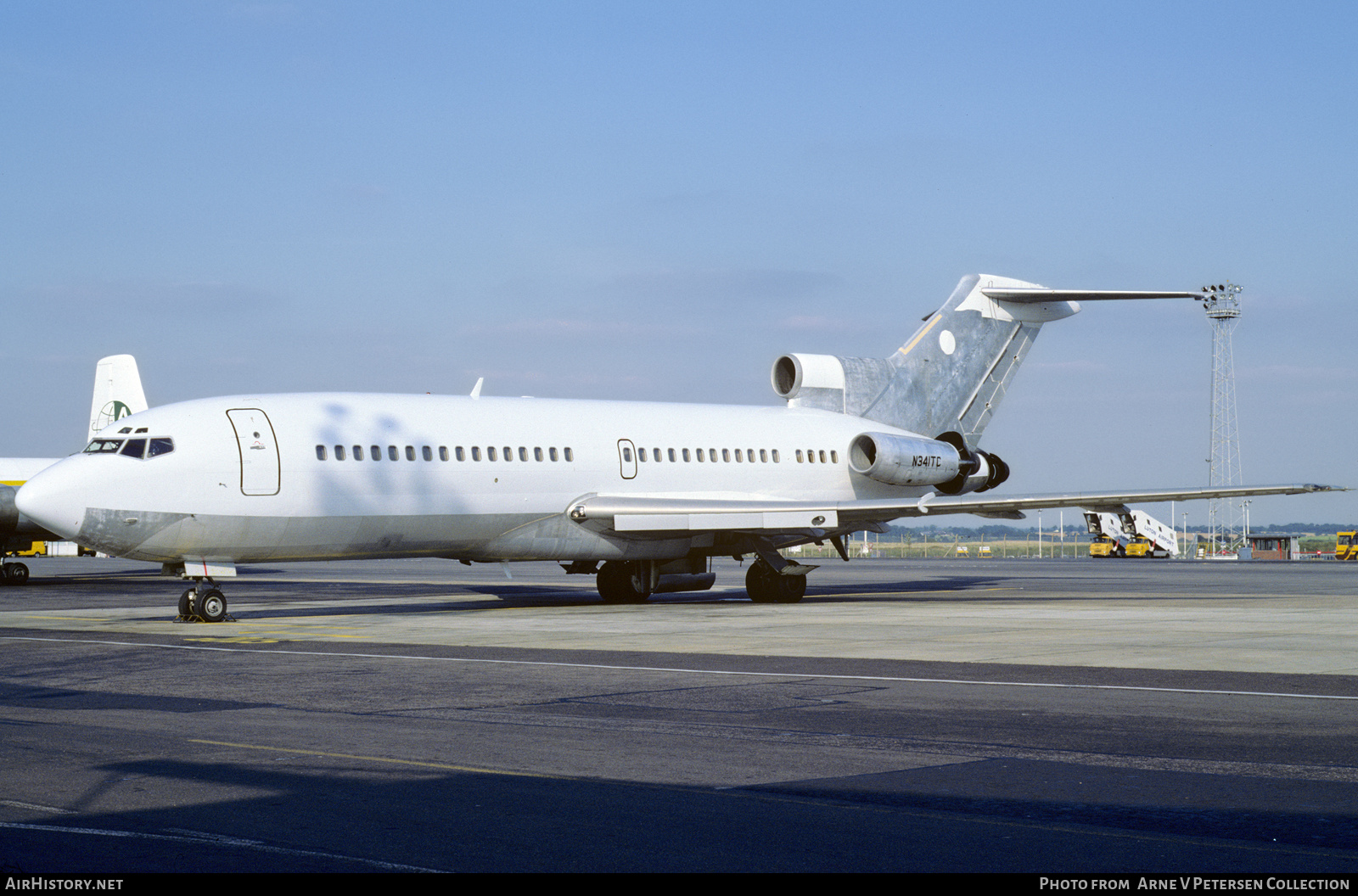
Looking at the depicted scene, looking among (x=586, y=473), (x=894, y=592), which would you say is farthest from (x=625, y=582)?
(x=894, y=592)

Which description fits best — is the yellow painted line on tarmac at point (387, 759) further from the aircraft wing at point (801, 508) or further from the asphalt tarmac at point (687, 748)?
the aircraft wing at point (801, 508)

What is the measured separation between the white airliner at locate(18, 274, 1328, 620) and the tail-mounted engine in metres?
0.06

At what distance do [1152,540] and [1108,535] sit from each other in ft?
8.29

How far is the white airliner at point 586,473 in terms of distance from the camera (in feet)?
72.4

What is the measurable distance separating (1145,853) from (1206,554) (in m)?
81.4

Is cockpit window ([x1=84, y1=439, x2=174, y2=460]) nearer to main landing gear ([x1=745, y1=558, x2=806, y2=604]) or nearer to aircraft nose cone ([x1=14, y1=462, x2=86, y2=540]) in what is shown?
aircraft nose cone ([x1=14, y1=462, x2=86, y2=540])

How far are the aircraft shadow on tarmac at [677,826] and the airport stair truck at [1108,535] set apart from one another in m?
70.0

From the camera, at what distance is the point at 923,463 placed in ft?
105

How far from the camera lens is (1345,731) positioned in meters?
10.0

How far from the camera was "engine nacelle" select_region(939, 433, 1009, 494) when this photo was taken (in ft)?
109

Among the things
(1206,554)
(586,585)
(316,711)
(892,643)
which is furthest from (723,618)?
(1206,554)

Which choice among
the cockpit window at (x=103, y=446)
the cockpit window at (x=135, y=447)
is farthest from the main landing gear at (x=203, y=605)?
Result: the cockpit window at (x=103, y=446)

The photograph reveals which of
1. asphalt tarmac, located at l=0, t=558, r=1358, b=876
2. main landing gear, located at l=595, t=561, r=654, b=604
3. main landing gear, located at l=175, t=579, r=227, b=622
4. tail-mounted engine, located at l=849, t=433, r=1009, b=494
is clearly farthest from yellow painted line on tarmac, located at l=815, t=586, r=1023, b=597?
main landing gear, located at l=175, t=579, r=227, b=622

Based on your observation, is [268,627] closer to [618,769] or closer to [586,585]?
[618,769]
